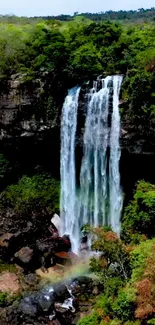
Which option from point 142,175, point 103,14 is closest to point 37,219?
point 142,175

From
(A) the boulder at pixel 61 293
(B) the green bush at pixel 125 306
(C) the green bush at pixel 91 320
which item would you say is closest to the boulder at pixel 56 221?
(A) the boulder at pixel 61 293

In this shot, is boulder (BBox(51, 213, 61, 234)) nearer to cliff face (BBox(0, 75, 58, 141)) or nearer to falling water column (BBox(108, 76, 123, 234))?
falling water column (BBox(108, 76, 123, 234))

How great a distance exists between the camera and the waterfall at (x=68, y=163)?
2402 cm

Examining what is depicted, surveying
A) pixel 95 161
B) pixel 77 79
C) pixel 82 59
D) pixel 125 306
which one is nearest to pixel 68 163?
pixel 95 161

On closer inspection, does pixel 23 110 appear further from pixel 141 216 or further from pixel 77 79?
pixel 141 216

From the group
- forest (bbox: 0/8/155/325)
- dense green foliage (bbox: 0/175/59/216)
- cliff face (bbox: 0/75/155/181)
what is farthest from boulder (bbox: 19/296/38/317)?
cliff face (bbox: 0/75/155/181)

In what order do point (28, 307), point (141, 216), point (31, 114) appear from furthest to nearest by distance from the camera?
1. point (31, 114)
2. point (141, 216)
3. point (28, 307)

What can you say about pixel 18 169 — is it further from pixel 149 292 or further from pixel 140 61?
pixel 149 292

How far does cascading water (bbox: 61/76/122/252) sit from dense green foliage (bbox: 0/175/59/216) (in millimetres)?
785

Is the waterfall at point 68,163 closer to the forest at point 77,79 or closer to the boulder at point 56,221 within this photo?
the boulder at point 56,221

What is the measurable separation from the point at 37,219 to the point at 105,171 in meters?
4.40

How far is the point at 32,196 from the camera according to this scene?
25766mm

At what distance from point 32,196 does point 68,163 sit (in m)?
2.70

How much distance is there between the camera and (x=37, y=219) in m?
25.0
